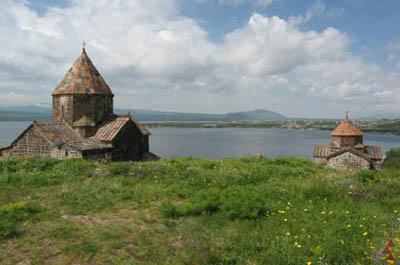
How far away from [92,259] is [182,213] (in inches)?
79.2

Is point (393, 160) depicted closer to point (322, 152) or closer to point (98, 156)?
point (322, 152)

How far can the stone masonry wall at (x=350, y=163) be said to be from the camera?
2625 centimetres

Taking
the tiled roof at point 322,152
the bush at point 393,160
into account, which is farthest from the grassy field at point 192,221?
the bush at point 393,160

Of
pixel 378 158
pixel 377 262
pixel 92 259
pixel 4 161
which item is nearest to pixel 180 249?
pixel 92 259

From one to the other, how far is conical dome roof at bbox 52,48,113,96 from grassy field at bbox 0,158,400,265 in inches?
351

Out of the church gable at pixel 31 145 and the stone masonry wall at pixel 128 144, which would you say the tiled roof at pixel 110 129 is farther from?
the church gable at pixel 31 145

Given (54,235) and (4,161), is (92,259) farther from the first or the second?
(4,161)

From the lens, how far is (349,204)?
18.1 ft

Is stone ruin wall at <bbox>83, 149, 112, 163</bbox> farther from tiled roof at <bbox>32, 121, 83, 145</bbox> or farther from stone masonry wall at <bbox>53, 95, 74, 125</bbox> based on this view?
stone masonry wall at <bbox>53, 95, 74, 125</bbox>

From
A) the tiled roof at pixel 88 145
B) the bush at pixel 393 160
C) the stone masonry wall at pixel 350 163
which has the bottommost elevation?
the bush at pixel 393 160

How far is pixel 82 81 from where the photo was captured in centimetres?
1623

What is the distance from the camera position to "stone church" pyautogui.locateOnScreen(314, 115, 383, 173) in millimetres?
26547

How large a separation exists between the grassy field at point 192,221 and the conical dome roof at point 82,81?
29.2 feet

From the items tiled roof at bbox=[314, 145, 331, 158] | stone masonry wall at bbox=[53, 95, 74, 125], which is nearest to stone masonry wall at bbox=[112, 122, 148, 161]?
stone masonry wall at bbox=[53, 95, 74, 125]
